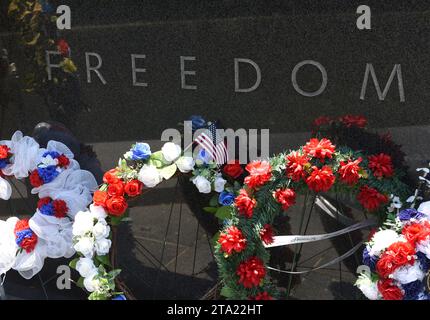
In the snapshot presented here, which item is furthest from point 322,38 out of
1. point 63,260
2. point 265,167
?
point 63,260

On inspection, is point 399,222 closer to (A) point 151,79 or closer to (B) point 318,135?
(B) point 318,135

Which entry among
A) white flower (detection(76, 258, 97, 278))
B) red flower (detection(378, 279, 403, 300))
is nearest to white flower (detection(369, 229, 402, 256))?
red flower (detection(378, 279, 403, 300))

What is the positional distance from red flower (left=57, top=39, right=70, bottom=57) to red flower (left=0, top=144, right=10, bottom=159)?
73 cm

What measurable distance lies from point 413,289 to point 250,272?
0.84 meters

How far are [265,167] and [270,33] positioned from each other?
2.75ft

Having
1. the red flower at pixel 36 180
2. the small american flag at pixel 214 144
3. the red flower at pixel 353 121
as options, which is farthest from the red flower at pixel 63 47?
the red flower at pixel 353 121

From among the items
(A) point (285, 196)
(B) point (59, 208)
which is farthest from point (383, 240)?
(B) point (59, 208)

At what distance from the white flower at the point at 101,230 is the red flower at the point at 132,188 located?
23 centimetres

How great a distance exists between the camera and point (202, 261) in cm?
392

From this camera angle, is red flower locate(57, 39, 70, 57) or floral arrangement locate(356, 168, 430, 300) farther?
red flower locate(57, 39, 70, 57)

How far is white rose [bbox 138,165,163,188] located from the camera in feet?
10.7

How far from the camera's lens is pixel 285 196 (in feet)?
9.98

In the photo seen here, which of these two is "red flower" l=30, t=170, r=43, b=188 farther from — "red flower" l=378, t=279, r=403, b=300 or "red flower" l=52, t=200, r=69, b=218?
"red flower" l=378, t=279, r=403, b=300
